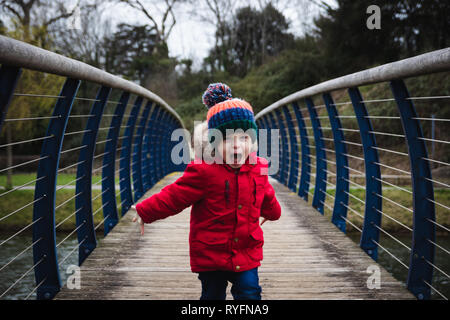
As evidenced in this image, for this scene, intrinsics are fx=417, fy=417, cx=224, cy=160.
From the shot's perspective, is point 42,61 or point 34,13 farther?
point 34,13

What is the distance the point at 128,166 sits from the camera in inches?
176

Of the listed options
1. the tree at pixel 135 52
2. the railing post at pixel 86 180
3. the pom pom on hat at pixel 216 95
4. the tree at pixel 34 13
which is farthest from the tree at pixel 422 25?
the tree at pixel 135 52

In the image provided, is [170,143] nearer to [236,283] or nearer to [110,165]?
[110,165]

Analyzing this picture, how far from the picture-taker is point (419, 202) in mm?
2225

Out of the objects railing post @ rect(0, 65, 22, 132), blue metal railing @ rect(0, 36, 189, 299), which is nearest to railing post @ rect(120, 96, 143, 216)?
blue metal railing @ rect(0, 36, 189, 299)

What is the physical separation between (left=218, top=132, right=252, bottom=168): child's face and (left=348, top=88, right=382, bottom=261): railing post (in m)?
1.41

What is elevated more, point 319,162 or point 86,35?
point 86,35

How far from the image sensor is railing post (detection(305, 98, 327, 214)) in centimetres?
457

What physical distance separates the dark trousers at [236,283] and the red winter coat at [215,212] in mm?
49

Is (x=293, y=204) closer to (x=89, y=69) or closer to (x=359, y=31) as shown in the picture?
(x=89, y=69)

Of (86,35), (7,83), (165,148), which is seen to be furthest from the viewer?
(86,35)

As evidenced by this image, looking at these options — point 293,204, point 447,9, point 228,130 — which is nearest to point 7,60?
point 228,130

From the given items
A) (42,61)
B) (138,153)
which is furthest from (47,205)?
(138,153)

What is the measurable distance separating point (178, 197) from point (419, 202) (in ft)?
4.27
